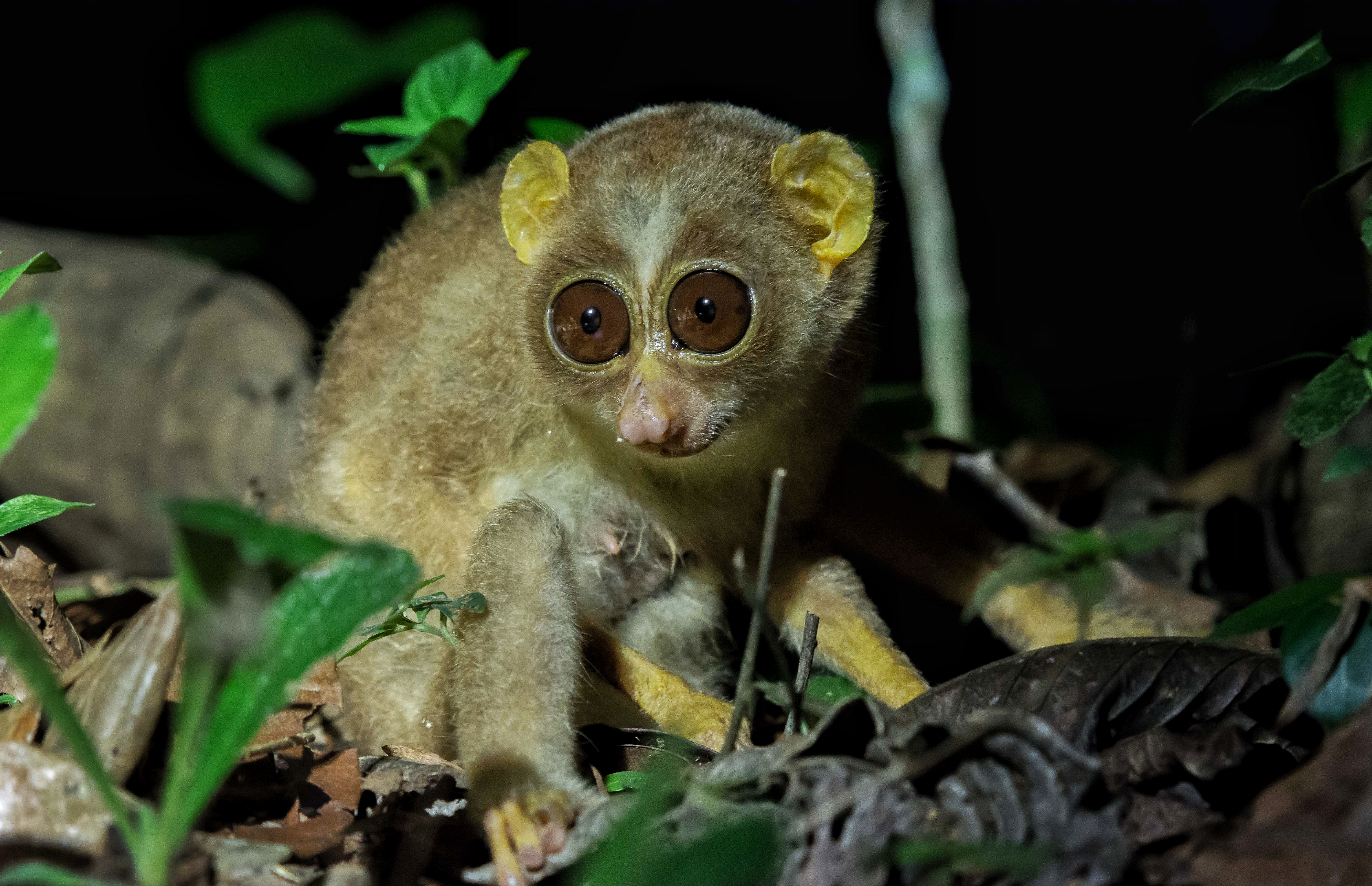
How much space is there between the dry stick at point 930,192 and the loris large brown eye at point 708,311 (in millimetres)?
1989

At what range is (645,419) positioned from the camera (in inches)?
98.2

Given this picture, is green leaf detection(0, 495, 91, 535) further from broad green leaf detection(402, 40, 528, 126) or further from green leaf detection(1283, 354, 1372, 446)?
green leaf detection(1283, 354, 1372, 446)

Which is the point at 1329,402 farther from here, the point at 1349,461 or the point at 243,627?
the point at 243,627

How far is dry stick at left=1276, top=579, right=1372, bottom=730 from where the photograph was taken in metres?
1.88

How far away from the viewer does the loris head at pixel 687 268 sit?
2613mm

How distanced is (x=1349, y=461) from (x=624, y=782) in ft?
4.74

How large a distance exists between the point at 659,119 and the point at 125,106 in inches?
191

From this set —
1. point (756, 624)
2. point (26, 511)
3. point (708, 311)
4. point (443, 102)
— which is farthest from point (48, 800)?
point (443, 102)

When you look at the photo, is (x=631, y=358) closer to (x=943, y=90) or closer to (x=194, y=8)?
(x=943, y=90)

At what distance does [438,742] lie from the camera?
9.46 feet

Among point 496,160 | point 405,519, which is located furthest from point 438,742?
point 496,160

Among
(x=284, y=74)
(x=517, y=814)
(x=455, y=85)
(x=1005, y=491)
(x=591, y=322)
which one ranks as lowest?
(x=517, y=814)

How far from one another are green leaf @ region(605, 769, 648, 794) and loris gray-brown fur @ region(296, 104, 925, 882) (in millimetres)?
118

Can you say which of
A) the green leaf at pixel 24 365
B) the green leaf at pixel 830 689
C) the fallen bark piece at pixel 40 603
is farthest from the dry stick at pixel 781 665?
the fallen bark piece at pixel 40 603
